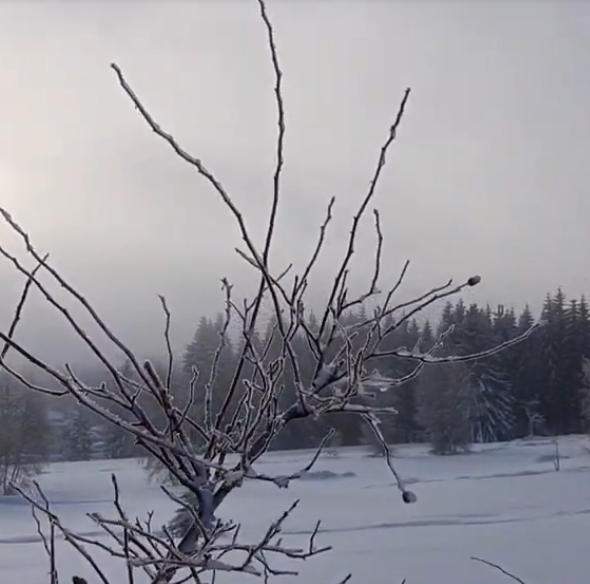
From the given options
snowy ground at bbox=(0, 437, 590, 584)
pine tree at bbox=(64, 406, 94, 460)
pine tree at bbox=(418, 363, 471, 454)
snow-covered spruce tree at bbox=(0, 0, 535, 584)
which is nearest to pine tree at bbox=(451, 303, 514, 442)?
pine tree at bbox=(418, 363, 471, 454)

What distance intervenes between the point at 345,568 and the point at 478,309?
711 cm

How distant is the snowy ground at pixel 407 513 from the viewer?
814 centimetres

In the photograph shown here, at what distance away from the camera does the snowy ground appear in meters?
8.14

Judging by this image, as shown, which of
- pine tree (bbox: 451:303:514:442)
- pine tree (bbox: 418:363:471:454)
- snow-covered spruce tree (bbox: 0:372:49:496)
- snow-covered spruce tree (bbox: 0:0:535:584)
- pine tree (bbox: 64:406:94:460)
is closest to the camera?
snow-covered spruce tree (bbox: 0:0:535:584)

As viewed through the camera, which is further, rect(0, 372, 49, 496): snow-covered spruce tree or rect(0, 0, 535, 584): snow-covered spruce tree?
rect(0, 372, 49, 496): snow-covered spruce tree

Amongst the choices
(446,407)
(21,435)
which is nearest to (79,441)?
(21,435)

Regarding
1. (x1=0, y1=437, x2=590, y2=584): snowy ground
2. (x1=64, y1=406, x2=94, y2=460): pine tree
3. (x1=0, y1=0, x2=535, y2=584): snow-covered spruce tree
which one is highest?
(x1=0, y1=0, x2=535, y2=584): snow-covered spruce tree

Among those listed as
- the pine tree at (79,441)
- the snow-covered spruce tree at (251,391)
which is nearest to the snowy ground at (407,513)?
the pine tree at (79,441)

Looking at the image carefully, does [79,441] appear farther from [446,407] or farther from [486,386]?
[486,386]

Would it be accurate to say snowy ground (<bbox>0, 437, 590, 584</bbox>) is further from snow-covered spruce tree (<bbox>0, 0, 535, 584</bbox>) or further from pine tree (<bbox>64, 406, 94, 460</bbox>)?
snow-covered spruce tree (<bbox>0, 0, 535, 584</bbox>)

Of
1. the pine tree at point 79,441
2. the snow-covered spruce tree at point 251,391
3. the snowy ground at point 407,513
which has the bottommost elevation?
the snowy ground at point 407,513

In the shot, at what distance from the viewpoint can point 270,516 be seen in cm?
1048

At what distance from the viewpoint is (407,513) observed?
461 inches

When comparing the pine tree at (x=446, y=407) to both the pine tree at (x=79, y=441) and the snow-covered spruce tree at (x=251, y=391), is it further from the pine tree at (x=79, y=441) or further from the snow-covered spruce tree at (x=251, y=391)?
the snow-covered spruce tree at (x=251, y=391)
